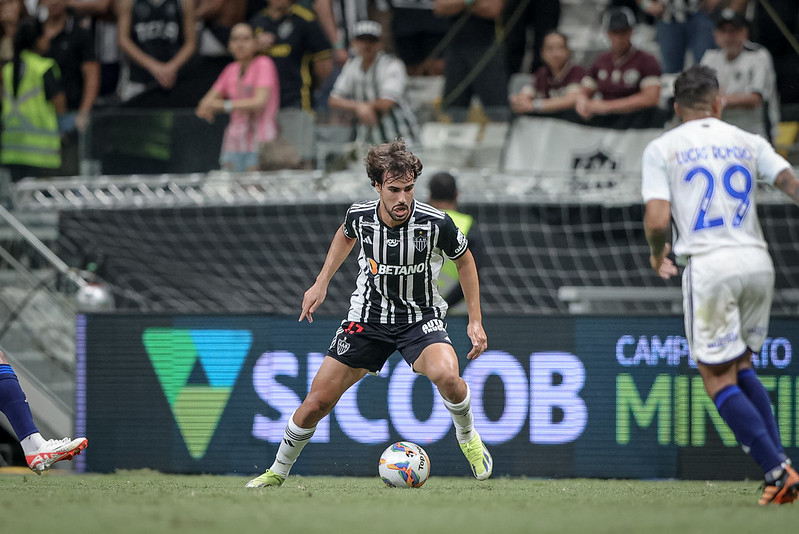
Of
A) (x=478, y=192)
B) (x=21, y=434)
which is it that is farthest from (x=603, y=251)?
(x=21, y=434)

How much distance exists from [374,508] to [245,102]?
20.8 feet

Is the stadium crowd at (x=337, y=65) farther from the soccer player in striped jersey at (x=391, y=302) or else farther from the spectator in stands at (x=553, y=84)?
the soccer player in striped jersey at (x=391, y=302)

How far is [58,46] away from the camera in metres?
11.7

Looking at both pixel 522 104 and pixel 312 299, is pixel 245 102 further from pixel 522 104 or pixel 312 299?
pixel 312 299

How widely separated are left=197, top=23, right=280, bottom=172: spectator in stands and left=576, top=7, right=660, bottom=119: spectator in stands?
9.32 feet

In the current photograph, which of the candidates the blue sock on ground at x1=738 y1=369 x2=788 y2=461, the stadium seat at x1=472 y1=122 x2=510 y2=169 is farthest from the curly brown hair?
the stadium seat at x1=472 y1=122 x2=510 y2=169

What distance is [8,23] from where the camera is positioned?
1223cm

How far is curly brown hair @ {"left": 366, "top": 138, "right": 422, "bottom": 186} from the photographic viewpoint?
6062 millimetres

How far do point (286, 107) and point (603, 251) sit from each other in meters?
3.22

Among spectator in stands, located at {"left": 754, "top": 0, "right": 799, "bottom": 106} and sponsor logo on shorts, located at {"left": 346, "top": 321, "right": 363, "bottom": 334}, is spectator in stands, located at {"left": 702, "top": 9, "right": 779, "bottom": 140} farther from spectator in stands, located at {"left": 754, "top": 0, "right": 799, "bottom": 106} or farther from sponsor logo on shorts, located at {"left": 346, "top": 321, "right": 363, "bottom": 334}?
sponsor logo on shorts, located at {"left": 346, "top": 321, "right": 363, "bottom": 334}

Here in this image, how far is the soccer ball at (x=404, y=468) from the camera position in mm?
6508

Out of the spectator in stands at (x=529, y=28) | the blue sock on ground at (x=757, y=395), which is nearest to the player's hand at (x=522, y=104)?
the spectator in stands at (x=529, y=28)

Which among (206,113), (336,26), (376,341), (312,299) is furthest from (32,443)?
(336,26)

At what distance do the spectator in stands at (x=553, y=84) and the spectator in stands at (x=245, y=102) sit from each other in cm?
225
